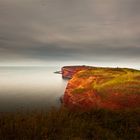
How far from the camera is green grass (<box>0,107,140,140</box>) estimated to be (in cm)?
1098

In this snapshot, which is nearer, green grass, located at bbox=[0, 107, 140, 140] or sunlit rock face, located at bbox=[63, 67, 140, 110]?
green grass, located at bbox=[0, 107, 140, 140]

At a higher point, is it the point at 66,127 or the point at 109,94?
the point at 66,127

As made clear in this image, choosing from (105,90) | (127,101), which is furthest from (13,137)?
(105,90)

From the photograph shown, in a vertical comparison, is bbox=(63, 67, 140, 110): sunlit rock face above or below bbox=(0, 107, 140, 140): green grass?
below

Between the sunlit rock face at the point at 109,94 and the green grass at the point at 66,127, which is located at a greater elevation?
the green grass at the point at 66,127

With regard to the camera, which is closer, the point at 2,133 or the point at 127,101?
the point at 2,133

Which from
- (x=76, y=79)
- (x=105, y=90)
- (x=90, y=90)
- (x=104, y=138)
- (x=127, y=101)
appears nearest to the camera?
(x=104, y=138)

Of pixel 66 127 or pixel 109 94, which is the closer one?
pixel 66 127

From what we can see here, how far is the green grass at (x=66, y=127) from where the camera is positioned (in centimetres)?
1098

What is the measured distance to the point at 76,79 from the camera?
71000mm

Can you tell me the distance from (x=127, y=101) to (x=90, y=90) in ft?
44.5

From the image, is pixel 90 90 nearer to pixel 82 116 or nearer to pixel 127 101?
pixel 127 101

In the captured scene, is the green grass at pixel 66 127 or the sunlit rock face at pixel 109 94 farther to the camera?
the sunlit rock face at pixel 109 94

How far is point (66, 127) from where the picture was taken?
1252 centimetres
